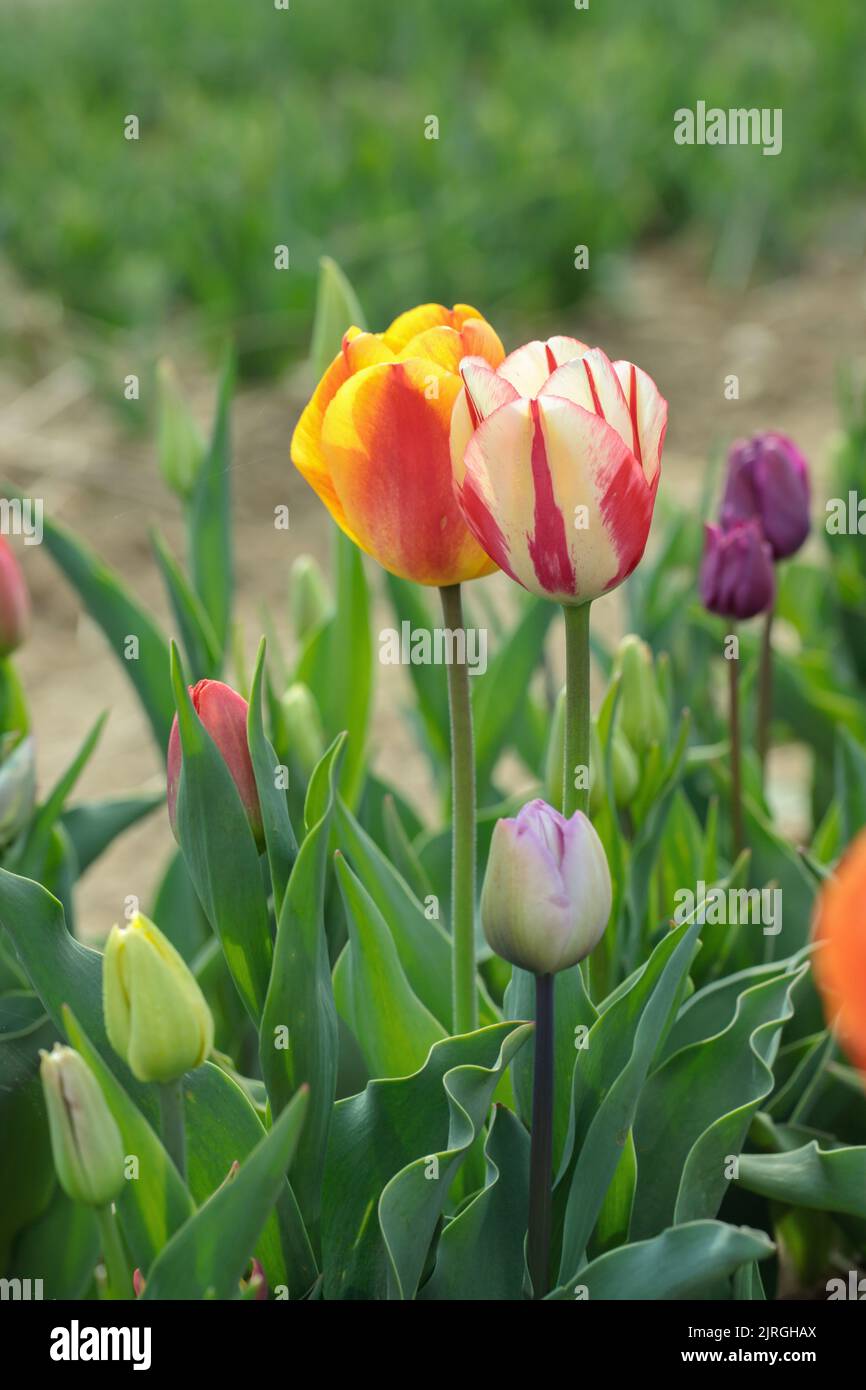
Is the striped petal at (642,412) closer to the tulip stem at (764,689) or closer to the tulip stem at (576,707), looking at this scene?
the tulip stem at (576,707)

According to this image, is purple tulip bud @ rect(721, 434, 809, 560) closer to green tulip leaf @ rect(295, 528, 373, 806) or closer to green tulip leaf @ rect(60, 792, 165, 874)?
green tulip leaf @ rect(295, 528, 373, 806)

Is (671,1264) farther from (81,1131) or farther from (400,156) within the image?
(400,156)

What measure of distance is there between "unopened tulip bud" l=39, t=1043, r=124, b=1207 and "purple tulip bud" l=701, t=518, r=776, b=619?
620 mm

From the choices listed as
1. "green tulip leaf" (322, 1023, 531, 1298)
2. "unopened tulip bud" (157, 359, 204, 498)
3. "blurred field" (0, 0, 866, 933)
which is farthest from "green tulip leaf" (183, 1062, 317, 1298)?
"blurred field" (0, 0, 866, 933)

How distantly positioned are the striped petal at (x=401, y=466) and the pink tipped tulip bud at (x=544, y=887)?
0.14 m

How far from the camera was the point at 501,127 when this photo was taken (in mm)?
4027

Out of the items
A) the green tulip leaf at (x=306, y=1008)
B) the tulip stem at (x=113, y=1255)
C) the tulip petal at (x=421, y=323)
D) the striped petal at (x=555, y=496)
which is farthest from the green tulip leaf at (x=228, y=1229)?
the tulip petal at (x=421, y=323)

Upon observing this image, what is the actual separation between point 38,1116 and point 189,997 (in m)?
0.33

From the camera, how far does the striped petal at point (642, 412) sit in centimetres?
69

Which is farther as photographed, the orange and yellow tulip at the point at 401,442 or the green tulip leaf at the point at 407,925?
the green tulip leaf at the point at 407,925

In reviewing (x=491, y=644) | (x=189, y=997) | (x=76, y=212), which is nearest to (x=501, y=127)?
(x=76, y=212)

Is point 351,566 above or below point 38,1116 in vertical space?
above

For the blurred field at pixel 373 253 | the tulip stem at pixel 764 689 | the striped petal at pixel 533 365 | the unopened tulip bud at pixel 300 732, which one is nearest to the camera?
the striped petal at pixel 533 365
